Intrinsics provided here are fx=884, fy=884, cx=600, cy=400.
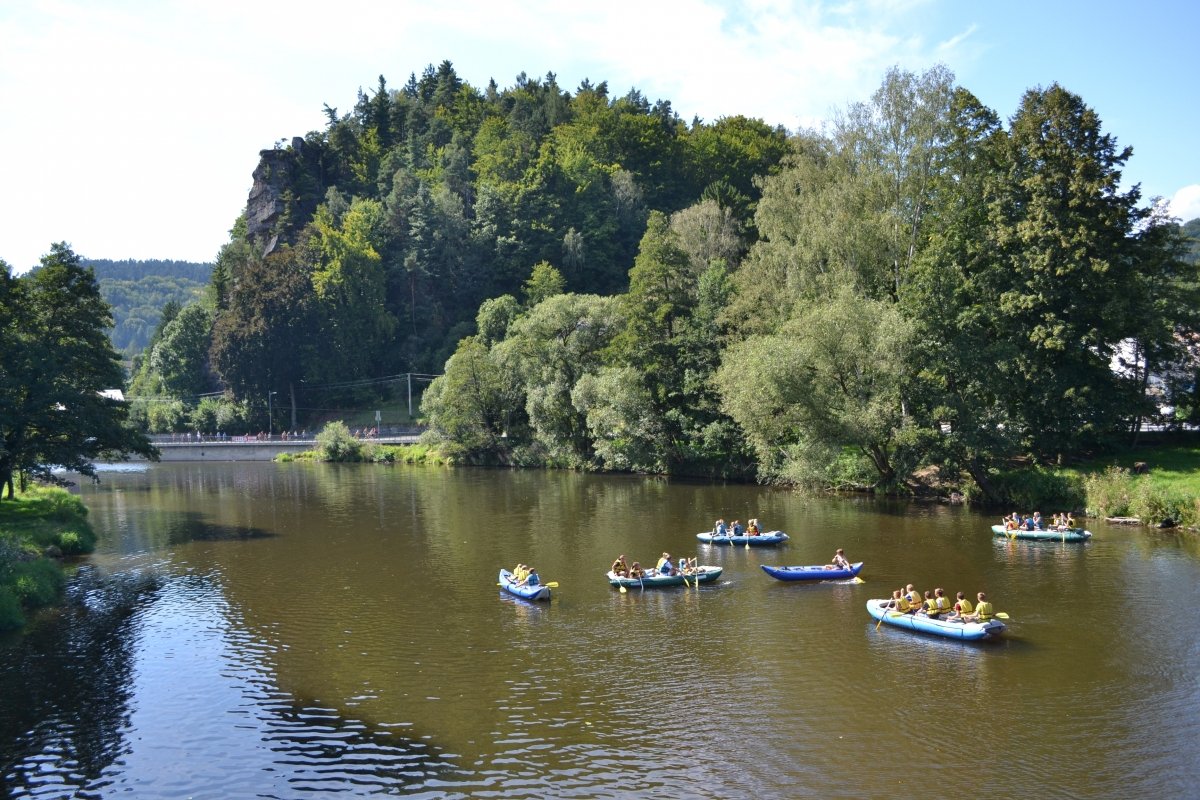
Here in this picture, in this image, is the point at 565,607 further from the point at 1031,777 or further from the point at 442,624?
the point at 1031,777

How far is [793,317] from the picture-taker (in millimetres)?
55969

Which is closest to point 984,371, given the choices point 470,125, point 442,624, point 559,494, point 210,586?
point 559,494

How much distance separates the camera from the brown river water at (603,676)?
19625mm

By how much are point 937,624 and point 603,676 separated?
36.0 ft

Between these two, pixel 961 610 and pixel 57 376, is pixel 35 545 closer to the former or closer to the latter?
pixel 57 376

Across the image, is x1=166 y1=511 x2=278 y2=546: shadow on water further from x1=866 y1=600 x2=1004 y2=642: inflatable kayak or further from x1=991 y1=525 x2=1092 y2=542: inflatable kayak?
x1=991 y1=525 x2=1092 y2=542: inflatable kayak

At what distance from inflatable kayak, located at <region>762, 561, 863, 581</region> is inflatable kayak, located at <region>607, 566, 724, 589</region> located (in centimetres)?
224

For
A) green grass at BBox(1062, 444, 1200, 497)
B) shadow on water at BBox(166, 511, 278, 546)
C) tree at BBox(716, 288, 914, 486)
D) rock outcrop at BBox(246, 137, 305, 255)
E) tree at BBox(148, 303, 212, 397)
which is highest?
rock outcrop at BBox(246, 137, 305, 255)

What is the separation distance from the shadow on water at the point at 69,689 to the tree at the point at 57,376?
11878 mm

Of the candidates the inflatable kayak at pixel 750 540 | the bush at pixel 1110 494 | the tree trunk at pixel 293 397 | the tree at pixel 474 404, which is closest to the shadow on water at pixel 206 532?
the inflatable kayak at pixel 750 540

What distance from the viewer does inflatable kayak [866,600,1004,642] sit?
27297 mm

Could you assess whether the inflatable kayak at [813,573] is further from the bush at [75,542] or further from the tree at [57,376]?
the tree at [57,376]

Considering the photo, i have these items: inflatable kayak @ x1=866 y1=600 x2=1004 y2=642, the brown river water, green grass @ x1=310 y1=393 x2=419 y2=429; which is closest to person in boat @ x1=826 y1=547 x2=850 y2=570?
the brown river water

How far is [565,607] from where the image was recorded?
3266 cm
